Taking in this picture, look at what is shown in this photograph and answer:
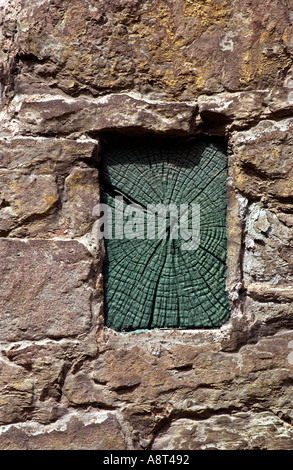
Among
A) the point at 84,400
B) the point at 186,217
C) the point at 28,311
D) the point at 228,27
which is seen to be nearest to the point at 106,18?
the point at 228,27

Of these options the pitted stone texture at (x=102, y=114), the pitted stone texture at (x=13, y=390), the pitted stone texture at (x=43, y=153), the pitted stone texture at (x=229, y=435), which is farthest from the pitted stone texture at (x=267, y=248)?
the pitted stone texture at (x=13, y=390)

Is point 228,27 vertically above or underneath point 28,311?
above

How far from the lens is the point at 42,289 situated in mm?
1809

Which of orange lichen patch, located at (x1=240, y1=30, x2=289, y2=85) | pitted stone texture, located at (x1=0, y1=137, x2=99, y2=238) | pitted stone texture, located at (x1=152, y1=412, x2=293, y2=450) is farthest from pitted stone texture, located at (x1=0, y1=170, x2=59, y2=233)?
pitted stone texture, located at (x1=152, y1=412, x2=293, y2=450)

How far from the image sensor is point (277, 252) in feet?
6.02

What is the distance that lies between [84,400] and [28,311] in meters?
0.41

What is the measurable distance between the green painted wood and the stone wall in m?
0.06

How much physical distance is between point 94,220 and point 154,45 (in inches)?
28.4

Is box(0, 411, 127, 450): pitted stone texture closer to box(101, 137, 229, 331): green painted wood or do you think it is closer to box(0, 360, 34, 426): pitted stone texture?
box(0, 360, 34, 426): pitted stone texture

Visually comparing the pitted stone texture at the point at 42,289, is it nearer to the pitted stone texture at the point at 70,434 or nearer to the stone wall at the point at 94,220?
the stone wall at the point at 94,220

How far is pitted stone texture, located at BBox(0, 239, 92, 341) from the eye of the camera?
1.80 m

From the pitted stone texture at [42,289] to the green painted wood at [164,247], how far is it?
0.14 m

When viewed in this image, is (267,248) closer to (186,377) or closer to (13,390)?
(186,377)

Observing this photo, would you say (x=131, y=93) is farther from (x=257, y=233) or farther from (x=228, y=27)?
(x=257, y=233)
